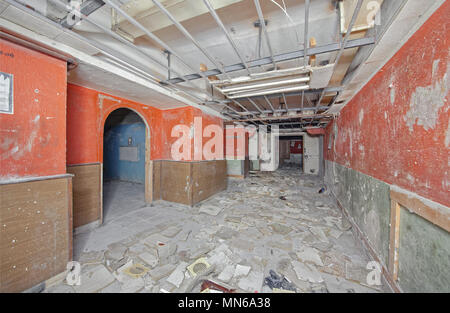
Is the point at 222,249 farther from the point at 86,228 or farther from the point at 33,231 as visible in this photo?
the point at 86,228

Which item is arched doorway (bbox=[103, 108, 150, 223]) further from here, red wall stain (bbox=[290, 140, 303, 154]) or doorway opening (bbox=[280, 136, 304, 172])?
red wall stain (bbox=[290, 140, 303, 154])

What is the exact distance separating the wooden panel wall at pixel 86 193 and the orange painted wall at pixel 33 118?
1223mm

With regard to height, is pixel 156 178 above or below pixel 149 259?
above

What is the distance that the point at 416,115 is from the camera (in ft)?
4.30

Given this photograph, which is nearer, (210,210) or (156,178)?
(210,210)

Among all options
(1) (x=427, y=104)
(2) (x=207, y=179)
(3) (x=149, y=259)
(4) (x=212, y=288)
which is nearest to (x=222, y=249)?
(4) (x=212, y=288)

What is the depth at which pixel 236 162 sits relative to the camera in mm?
7809

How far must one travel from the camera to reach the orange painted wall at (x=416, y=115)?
106 cm

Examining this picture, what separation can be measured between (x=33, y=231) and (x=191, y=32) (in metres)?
2.93

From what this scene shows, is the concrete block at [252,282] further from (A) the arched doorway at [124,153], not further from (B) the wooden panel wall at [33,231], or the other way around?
(A) the arched doorway at [124,153]

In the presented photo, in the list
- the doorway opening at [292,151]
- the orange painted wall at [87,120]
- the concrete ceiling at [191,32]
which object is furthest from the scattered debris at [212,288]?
the doorway opening at [292,151]

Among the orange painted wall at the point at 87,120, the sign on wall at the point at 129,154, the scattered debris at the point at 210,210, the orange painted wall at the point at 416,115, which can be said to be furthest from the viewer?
the sign on wall at the point at 129,154

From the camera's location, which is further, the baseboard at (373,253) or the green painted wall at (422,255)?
the baseboard at (373,253)
